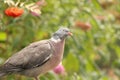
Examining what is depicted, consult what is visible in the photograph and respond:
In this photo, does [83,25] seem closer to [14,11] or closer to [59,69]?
[59,69]

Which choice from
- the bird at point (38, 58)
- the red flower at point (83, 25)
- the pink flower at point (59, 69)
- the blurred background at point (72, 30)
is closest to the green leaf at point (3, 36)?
the blurred background at point (72, 30)

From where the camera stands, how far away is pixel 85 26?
426 cm

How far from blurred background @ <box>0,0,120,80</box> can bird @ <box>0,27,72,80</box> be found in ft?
1.34

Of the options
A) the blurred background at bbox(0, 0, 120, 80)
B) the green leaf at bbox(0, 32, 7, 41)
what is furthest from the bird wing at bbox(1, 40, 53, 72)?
the green leaf at bbox(0, 32, 7, 41)

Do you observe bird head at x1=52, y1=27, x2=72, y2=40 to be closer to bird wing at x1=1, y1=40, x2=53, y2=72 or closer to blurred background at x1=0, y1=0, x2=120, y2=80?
bird wing at x1=1, y1=40, x2=53, y2=72

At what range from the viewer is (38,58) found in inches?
123

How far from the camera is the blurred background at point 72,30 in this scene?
3965mm

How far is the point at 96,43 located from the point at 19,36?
1.05 m

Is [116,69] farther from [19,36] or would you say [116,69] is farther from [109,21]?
[19,36]

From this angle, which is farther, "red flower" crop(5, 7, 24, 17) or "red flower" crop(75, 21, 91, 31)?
"red flower" crop(75, 21, 91, 31)

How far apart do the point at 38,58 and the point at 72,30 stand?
4.36ft

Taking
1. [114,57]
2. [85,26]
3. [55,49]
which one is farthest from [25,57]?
[114,57]

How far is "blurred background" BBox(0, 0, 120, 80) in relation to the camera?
3.96 meters

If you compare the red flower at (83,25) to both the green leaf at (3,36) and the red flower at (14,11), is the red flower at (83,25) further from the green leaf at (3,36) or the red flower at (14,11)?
the red flower at (14,11)
